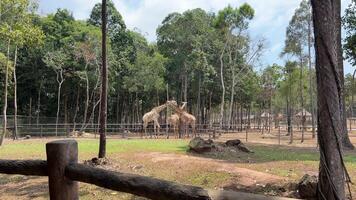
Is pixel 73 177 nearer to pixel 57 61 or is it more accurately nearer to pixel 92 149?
pixel 92 149

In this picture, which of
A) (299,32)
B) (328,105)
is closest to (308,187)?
(328,105)

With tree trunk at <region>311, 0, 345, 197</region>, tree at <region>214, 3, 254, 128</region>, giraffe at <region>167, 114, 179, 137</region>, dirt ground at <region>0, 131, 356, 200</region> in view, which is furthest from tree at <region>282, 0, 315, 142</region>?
tree trunk at <region>311, 0, 345, 197</region>

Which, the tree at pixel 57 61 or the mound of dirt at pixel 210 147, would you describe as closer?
the mound of dirt at pixel 210 147

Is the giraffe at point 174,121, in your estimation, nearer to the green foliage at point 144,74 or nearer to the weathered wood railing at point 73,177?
the green foliage at point 144,74

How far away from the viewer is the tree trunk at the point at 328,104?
13.3 feet

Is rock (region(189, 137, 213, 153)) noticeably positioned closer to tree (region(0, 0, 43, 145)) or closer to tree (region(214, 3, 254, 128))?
tree (region(0, 0, 43, 145))

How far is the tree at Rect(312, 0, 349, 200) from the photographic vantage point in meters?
4.06

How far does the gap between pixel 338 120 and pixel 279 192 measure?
446 centimetres

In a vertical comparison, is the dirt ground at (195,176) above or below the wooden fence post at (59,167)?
below

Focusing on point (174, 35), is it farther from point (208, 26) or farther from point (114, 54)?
point (114, 54)

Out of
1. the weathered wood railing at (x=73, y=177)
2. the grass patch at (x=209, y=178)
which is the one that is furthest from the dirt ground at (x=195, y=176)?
the weathered wood railing at (x=73, y=177)

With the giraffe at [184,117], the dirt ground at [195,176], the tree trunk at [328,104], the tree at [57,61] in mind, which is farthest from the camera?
the tree at [57,61]

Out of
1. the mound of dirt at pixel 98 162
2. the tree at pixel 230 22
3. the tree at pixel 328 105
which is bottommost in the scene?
the mound of dirt at pixel 98 162

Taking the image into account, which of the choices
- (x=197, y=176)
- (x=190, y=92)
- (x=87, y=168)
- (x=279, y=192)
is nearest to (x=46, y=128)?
(x=190, y=92)
